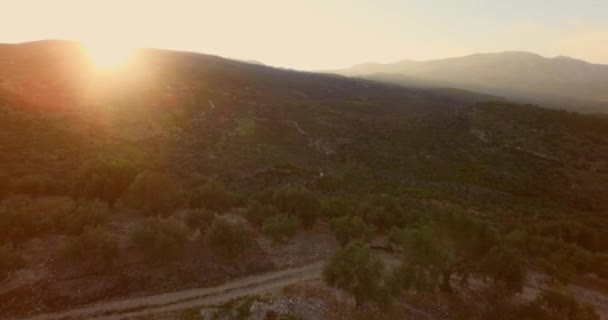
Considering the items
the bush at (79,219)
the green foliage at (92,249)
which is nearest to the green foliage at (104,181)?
the bush at (79,219)

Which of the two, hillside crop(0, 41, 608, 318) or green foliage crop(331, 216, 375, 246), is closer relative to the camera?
hillside crop(0, 41, 608, 318)

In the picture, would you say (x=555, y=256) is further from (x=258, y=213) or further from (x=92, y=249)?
(x=92, y=249)

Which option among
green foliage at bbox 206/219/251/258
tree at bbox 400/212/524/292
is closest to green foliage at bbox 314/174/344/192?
green foliage at bbox 206/219/251/258

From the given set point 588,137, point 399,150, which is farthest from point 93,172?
point 588,137

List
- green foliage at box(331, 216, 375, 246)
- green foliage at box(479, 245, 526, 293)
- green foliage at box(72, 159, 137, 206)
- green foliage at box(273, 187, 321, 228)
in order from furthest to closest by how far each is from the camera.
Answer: green foliage at box(273, 187, 321, 228) → green foliage at box(72, 159, 137, 206) → green foliage at box(331, 216, 375, 246) → green foliage at box(479, 245, 526, 293)

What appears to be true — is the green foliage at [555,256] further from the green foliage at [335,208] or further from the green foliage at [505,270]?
the green foliage at [335,208]

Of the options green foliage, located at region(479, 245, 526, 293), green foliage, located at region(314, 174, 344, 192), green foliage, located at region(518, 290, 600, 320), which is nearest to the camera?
green foliage, located at region(518, 290, 600, 320)

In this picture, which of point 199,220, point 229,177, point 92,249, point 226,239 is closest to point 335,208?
point 199,220

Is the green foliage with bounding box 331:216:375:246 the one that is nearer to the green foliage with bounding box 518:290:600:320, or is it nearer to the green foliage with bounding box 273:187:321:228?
the green foliage with bounding box 273:187:321:228
